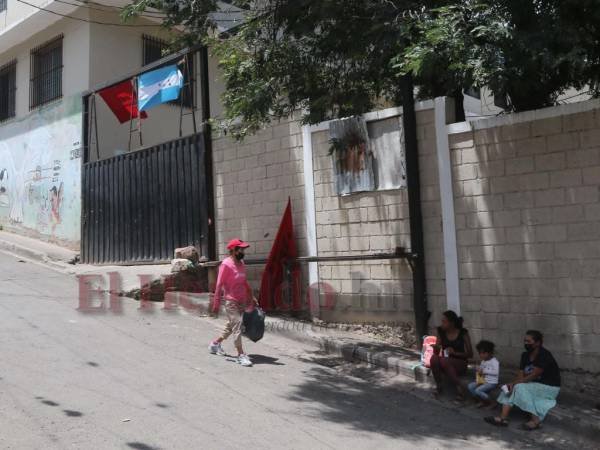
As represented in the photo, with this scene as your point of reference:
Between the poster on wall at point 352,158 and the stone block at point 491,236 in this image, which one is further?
the poster on wall at point 352,158

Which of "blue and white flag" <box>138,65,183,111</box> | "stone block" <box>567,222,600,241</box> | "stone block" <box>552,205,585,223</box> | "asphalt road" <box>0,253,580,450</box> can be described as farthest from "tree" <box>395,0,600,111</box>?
"blue and white flag" <box>138,65,183,111</box>

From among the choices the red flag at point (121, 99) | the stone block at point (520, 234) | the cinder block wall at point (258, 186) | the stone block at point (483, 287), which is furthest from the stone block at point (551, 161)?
the red flag at point (121, 99)

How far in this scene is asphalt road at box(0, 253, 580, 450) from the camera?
441cm

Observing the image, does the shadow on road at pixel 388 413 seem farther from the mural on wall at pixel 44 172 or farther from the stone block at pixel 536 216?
the mural on wall at pixel 44 172

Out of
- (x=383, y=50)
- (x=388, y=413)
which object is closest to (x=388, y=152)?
(x=383, y=50)

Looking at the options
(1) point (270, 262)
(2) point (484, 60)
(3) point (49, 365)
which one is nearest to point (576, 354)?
(2) point (484, 60)

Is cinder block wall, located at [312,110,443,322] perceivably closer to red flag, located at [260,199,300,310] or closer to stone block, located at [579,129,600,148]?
red flag, located at [260,199,300,310]

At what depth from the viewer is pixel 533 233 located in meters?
6.45

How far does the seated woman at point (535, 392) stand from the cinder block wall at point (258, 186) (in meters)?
3.98

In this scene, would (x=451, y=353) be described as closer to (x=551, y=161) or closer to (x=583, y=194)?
(x=583, y=194)

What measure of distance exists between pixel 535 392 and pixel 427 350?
1.48 meters

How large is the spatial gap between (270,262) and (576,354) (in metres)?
4.33

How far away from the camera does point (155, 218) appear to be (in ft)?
36.7

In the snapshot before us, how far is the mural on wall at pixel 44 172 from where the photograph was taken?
13531mm
